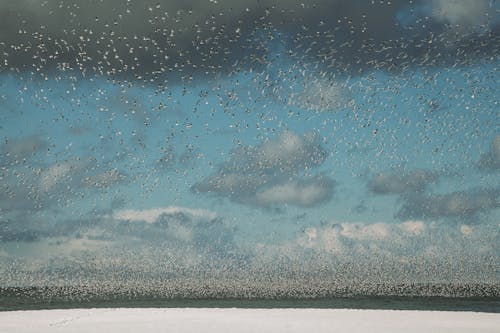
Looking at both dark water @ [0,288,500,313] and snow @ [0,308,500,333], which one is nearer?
snow @ [0,308,500,333]

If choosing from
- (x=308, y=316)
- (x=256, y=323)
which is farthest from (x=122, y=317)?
(x=308, y=316)

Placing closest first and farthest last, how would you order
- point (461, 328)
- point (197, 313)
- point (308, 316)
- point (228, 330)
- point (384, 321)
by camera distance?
point (228, 330) → point (461, 328) → point (384, 321) → point (308, 316) → point (197, 313)

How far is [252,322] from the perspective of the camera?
64.0 ft

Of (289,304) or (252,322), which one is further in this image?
(289,304)

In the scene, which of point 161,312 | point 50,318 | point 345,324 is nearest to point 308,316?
point 345,324

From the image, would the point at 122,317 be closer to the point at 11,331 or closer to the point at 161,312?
the point at 161,312

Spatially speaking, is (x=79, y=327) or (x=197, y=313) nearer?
(x=79, y=327)

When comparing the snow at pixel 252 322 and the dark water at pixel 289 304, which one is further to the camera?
the dark water at pixel 289 304

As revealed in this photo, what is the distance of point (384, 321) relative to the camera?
20.1 m

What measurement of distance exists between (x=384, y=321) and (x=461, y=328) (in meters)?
2.98

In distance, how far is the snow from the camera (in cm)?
1781

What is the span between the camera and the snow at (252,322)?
17.8m

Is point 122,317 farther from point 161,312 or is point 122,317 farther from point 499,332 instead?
point 499,332

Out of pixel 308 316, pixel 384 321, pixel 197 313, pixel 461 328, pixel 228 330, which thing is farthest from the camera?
pixel 197 313
